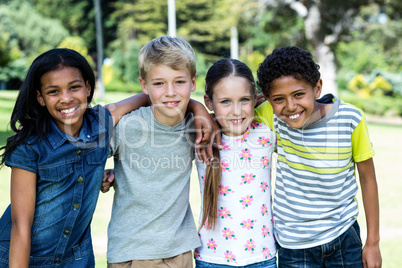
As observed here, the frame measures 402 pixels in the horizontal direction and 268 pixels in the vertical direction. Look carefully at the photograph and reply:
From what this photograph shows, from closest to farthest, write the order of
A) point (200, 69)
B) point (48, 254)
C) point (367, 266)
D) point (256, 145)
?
point (48, 254)
point (367, 266)
point (256, 145)
point (200, 69)

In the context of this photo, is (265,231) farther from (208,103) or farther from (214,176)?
(208,103)

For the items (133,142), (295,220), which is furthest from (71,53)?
(295,220)

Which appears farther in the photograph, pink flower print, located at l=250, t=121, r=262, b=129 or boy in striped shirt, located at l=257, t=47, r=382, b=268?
pink flower print, located at l=250, t=121, r=262, b=129

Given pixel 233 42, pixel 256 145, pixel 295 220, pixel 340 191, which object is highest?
pixel 233 42

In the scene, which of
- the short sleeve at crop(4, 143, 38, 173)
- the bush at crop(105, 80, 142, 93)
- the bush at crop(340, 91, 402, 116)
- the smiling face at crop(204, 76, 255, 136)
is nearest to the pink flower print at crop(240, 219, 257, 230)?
the smiling face at crop(204, 76, 255, 136)

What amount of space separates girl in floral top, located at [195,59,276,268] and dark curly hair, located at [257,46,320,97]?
0.55 ft

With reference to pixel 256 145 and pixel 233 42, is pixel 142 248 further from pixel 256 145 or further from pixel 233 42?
pixel 233 42

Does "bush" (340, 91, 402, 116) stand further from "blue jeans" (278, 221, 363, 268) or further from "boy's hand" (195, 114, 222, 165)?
"boy's hand" (195, 114, 222, 165)

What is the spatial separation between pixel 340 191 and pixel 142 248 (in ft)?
3.54

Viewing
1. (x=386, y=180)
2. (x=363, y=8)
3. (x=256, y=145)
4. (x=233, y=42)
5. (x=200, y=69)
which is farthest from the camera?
(x=233, y=42)

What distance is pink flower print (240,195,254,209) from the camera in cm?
228

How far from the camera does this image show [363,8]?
19016mm

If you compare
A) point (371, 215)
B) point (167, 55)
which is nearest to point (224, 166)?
point (167, 55)

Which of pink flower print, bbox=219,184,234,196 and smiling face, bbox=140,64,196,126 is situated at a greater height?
smiling face, bbox=140,64,196,126
